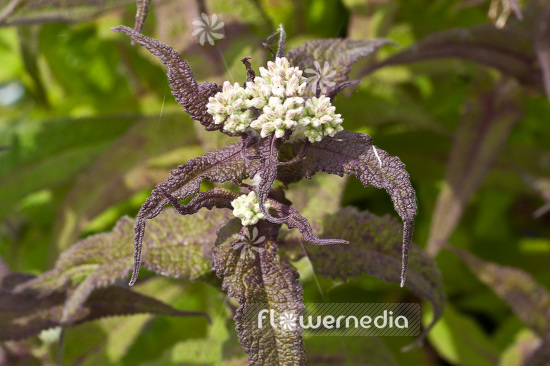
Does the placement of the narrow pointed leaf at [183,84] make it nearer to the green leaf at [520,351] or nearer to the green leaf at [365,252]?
the green leaf at [365,252]

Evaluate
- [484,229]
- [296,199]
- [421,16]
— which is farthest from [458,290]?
[296,199]

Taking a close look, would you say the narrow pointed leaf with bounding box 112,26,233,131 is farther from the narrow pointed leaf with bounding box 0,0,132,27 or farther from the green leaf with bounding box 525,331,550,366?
the green leaf with bounding box 525,331,550,366

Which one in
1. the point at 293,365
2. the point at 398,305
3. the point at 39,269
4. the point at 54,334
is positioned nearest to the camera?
the point at 293,365

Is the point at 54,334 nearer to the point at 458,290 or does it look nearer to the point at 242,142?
the point at 242,142

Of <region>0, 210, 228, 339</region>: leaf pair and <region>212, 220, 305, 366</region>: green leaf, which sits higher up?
<region>0, 210, 228, 339</region>: leaf pair

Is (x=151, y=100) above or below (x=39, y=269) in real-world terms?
above

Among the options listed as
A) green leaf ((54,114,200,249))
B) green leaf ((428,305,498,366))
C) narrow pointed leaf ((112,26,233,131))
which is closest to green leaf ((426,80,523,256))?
green leaf ((428,305,498,366))

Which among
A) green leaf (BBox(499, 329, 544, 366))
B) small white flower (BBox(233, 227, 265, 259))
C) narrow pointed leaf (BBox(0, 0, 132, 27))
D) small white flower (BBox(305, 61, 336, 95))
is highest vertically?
narrow pointed leaf (BBox(0, 0, 132, 27))
